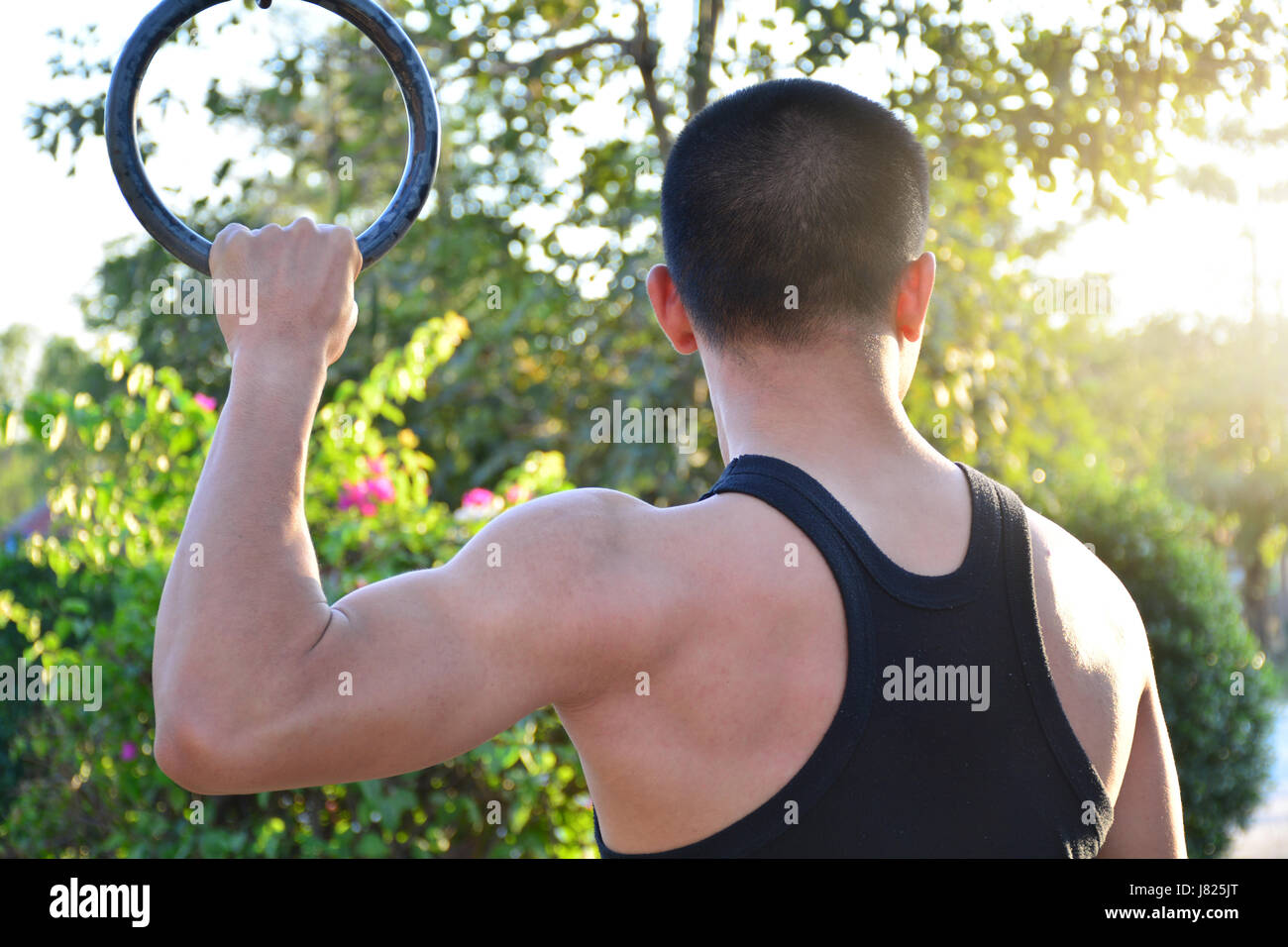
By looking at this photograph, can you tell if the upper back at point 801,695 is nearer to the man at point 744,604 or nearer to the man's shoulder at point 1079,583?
the man at point 744,604

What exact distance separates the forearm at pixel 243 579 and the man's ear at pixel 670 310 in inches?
20.4

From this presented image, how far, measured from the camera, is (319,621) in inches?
38.5

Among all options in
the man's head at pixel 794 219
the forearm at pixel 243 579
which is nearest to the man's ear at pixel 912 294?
the man's head at pixel 794 219

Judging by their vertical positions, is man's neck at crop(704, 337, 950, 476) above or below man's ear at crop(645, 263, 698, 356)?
below

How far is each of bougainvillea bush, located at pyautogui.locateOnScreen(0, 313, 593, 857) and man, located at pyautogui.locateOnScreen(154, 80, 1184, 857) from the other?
2.20 m

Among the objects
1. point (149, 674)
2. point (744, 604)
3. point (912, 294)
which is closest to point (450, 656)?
point (744, 604)

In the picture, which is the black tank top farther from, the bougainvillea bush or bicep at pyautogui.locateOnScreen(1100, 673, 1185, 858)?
the bougainvillea bush

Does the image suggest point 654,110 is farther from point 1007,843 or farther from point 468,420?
point 1007,843

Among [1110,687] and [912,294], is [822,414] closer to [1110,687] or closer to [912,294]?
[912,294]

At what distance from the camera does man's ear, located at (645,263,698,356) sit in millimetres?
1388

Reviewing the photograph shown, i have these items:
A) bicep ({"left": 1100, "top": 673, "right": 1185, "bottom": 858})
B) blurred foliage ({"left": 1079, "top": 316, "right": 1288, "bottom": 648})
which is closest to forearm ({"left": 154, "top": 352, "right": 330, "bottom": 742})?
bicep ({"left": 1100, "top": 673, "right": 1185, "bottom": 858})

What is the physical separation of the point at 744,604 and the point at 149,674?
9.37ft

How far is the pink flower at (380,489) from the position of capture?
385cm

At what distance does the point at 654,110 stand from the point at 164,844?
159 inches
